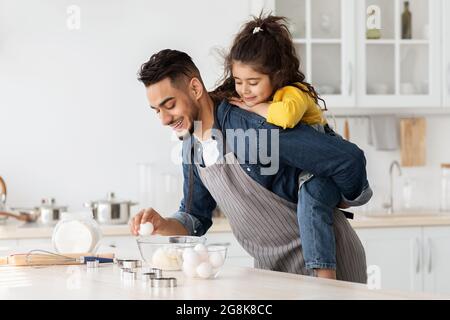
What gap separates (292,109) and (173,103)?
341mm

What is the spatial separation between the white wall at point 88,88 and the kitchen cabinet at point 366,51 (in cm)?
42

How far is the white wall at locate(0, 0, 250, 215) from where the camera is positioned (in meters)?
4.53

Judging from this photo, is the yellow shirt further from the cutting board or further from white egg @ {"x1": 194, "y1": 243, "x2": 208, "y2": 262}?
the cutting board

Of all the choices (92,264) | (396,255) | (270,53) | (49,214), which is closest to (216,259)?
(92,264)

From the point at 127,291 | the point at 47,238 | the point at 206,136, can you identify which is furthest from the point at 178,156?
the point at 127,291

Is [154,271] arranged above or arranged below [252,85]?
below

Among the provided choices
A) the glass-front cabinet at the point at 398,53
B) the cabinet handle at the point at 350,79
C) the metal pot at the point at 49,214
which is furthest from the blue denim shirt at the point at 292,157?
the glass-front cabinet at the point at 398,53

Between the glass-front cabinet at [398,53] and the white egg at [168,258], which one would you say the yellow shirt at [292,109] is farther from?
the glass-front cabinet at [398,53]

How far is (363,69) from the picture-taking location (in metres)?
4.52

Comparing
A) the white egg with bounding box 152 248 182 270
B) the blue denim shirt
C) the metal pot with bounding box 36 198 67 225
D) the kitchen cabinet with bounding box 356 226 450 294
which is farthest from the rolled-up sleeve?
the kitchen cabinet with bounding box 356 226 450 294

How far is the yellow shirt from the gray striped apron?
183mm

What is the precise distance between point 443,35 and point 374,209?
1102mm

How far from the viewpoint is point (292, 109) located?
7.19 feet

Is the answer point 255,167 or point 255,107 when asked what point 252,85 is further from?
point 255,167
